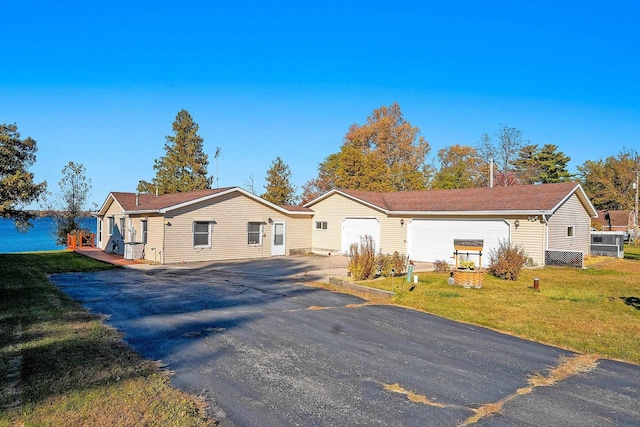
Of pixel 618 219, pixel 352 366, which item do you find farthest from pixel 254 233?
pixel 618 219

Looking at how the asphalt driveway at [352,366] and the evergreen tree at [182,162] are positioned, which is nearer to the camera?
the asphalt driveway at [352,366]

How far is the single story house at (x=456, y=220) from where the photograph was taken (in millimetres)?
18047

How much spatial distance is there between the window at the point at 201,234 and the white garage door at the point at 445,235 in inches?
401

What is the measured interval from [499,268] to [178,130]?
36.4 m

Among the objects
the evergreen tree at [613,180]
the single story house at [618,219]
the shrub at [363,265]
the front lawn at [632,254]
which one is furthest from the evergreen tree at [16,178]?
the evergreen tree at [613,180]

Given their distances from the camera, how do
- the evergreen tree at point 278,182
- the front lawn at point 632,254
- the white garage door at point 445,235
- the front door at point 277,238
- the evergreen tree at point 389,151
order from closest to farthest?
the white garage door at point 445,235 → the front door at point 277,238 → the front lawn at point 632,254 → the evergreen tree at point 278,182 → the evergreen tree at point 389,151

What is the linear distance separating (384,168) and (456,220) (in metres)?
23.6

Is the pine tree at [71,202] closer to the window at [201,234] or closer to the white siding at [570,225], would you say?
the window at [201,234]

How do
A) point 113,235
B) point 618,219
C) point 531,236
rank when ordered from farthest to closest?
point 618,219, point 113,235, point 531,236

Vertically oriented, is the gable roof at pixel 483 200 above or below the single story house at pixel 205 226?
above

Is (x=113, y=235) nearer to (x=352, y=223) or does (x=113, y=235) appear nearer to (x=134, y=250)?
(x=134, y=250)

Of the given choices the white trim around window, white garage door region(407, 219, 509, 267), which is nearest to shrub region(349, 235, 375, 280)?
white garage door region(407, 219, 509, 267)

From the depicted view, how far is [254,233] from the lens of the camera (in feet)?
76.4

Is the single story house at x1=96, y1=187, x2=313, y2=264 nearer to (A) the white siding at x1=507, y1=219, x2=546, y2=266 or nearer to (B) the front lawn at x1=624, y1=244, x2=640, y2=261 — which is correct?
(A) the white siding at x1=507, y1=219, x2=546, y2=266
